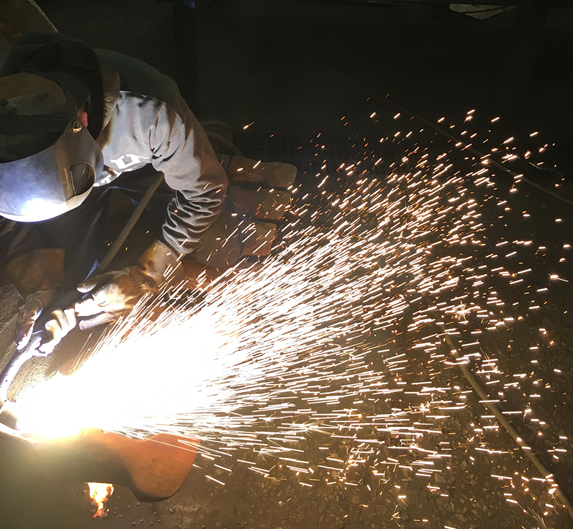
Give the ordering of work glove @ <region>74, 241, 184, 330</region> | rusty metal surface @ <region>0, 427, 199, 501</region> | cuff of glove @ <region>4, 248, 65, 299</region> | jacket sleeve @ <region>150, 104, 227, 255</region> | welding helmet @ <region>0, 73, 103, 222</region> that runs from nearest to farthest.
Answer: welding helmet @ <region>0, 73, 103, 222</region>, jacket sleeve @ <region>150, 104, 227, 255</region>, rusty metal surface @ <region>0, 427, 199, 501</region>, work glove @ <region>74, 241, 184, 330</region>, cuff of glove @ <region>4, 248, 65, 299</region>

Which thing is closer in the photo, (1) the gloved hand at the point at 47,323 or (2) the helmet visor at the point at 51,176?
(2) the helmet visor at the point at 51,176

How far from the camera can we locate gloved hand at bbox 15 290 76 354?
7.22ft

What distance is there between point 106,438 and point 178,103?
6.13 feet

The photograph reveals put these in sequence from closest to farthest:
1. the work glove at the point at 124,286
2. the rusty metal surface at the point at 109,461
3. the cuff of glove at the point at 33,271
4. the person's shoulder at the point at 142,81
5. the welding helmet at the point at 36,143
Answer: the welding helmet at the point at 36,143 < the person's shoulder at the point at 142,81 < the rusty metal surface at the point at 109,461 < the work glove at the point at 124,286 < the cuff of glove at the point at 33,271

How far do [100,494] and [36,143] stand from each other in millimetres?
1915

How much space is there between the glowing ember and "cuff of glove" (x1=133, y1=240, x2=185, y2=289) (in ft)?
3.78

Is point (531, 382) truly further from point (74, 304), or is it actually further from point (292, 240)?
point (74, 304)

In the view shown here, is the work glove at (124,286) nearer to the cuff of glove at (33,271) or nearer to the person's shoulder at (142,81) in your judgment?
the cuff of glove at (33,271)

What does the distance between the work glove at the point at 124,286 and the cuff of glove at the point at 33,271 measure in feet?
1.06

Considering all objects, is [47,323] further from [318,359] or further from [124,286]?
[318,359]

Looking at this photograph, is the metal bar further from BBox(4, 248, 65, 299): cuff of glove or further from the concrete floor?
BBox(4, 248, 65, 299): cuff of glove

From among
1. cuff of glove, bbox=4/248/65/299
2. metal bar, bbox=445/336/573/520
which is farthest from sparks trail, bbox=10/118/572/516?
cuff of glove, bbox=4/248/65/299

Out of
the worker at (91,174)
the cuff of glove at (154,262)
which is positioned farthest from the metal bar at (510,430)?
the cuff of glove at (154,262)

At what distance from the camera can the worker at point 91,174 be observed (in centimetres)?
140
